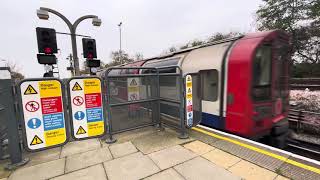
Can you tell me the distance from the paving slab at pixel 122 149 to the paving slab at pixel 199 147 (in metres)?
1.24

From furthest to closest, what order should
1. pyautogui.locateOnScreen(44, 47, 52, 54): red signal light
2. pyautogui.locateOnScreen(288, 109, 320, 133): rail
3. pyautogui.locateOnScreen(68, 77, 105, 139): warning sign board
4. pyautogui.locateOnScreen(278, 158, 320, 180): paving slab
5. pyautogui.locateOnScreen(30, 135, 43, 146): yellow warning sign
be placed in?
pyautogui.locateOnScreen(288, 109, 320, 133): rail
pyautogui.locateOnScreen(44, 47, 52, 54): red signal light
pyautogui.locateOnScreen(68, 77, 105, 139): warning sign board
pyautogui.locateOnScreen(30, 135, 43, 146): yellow warning sign
pyautogui.locateOnScreen(278, 158, 320, 180): paving slab

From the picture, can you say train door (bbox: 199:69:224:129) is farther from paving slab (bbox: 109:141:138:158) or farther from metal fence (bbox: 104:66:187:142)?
paving slab (bbox: 109:141:138:158)

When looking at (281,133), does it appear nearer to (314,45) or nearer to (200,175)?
(200,175)

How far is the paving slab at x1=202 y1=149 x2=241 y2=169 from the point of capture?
340cm

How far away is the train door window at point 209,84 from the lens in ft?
16.4

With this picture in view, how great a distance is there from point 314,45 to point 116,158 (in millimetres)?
28818

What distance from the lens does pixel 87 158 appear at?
3.89 meters

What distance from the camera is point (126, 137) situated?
5.03m

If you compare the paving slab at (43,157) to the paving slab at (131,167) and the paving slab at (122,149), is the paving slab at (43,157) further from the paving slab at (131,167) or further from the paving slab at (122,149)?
the paving slab at (131,167)

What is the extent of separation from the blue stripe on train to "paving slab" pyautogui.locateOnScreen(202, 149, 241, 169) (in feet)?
3.77

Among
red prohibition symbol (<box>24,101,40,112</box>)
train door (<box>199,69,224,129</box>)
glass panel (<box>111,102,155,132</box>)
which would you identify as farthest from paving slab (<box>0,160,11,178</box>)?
train door (<box>199,69,224,129</box>)

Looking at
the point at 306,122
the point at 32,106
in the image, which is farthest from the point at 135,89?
the point at 306,122

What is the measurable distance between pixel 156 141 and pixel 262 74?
9.76ft

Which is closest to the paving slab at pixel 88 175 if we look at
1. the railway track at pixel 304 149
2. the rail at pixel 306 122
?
the railway track at pixel 304 149
